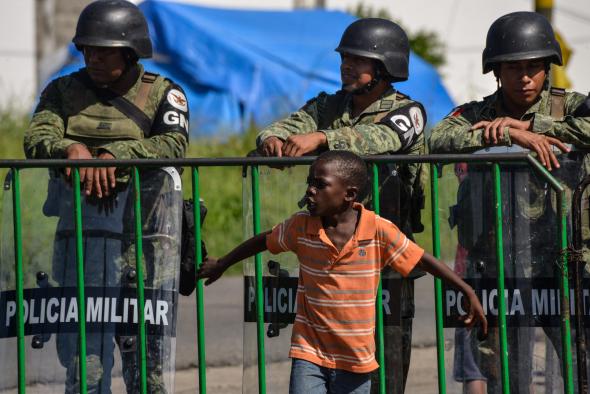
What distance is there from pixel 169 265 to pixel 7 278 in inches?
28.8

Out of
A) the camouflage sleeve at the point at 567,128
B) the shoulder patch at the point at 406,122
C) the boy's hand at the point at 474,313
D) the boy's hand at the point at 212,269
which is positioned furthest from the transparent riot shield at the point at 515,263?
the boy's hand at the point at 212,269

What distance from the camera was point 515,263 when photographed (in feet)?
16.6

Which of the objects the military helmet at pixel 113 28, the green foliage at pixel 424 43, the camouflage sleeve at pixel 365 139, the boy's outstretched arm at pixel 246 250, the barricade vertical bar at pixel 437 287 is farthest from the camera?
the green foliage at pixel 424 43

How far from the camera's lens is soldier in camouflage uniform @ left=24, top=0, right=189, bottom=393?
17.2ft

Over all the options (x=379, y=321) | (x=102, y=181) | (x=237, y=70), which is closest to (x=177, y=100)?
(x=102, y=181)

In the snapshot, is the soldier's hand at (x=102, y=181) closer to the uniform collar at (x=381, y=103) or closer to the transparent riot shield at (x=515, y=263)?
the uniform collar at (x=381, y=103)

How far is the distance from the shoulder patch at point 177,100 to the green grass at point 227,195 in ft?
1.67

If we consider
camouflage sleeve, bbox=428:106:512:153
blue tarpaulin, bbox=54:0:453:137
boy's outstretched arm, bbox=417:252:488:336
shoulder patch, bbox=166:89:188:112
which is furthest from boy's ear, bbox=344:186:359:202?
blue tarpaulin, bbox=54:0:453:137

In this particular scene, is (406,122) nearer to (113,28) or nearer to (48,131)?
(113,28)

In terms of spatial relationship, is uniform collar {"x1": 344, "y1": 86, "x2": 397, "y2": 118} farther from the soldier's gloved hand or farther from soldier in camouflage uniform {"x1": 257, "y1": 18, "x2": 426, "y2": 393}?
the soldier's gloved hand

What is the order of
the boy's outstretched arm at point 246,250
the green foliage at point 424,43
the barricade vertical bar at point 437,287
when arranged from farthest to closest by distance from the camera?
the green foliage at point 424,43 → the barricade vertical bar at point 437,287 → the boy's outstretched arm at point 246,250

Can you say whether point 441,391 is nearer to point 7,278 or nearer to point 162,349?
point 162,349

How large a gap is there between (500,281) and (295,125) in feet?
4.04

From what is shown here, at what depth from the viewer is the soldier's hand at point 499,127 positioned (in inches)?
203
